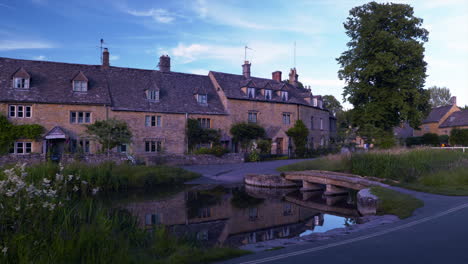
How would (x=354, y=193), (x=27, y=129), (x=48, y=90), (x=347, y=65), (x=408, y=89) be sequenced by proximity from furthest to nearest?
1. (x=347, y=65)
2. (x=408, y=89)
3. (x=48, y=90)
4. (x=27, y=129)
5. (x=354, y=193)

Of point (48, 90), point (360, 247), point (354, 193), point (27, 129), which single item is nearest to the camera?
point (360, 247)

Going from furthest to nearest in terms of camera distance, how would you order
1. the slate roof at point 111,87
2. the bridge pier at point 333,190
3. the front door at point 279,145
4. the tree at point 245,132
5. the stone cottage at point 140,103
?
the front door at point 279,145
the tree at point 245,132
the slate roof at point 111,87
the stone cottage at point 140,103
the bridge pier at point 333,190

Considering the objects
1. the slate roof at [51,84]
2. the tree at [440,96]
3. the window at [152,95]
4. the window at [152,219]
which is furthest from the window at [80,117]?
the tree at [440,96]

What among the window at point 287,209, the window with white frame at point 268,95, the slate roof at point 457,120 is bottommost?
the window at point 287,209

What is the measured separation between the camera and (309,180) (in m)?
18.8

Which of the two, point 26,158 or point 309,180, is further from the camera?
point 26,158

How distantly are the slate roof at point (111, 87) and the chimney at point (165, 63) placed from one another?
2.70 ft

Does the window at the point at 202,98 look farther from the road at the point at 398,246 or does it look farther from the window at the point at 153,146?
the road at the point at 398,246

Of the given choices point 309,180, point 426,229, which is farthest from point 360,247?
point 309,180

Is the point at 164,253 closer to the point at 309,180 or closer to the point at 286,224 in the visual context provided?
the point at 286,224

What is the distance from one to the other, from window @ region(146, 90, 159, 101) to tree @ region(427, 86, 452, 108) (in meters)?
71.6

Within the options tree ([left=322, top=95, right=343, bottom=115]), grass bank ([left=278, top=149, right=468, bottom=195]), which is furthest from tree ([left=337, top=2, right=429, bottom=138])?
tree ([left=322, top=95, right=343, bottom=115])

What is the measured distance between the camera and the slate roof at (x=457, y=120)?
5623 centimetres

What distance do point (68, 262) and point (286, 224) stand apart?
8.14 metres
